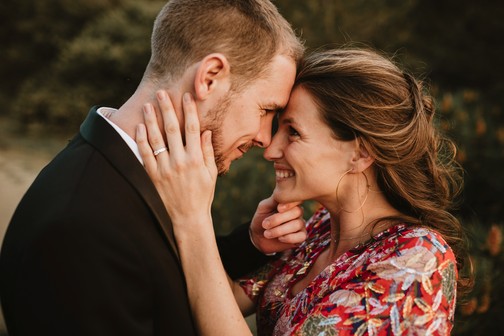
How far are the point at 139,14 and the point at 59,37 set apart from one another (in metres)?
2.33

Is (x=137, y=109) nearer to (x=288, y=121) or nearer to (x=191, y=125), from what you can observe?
(x=191, y=125)

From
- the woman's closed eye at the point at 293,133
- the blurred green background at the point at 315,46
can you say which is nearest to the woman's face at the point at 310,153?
the woman's closed eye at the point at 293,133

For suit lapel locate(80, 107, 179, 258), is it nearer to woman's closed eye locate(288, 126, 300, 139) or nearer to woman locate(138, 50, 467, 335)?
woman locate(138, 50, 467, 335)

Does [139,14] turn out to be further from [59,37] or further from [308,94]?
[308,94]

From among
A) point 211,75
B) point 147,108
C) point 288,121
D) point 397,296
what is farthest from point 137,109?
point 397,296

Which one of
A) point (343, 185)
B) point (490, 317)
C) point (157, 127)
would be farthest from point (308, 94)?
point (490, 317)

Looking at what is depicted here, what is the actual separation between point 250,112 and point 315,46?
631cm

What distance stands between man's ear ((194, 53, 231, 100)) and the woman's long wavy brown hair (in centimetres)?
51

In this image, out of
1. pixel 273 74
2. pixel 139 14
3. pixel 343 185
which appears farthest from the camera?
pixel 139 14

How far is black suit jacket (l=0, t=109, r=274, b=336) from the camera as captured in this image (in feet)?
6.12

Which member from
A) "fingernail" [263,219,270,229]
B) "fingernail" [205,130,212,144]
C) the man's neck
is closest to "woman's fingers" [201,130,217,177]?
"fingernail" [205,130,212,144]

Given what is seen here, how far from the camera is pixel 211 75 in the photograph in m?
2.38

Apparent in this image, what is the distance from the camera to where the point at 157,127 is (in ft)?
7.53

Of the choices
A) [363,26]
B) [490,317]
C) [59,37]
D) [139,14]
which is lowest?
[490,317]
